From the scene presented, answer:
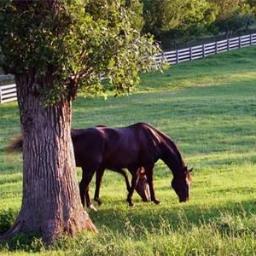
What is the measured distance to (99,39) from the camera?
10.6 meters

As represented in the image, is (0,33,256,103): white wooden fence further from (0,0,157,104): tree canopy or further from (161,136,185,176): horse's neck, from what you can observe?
(0,0,157,104): tree canopy

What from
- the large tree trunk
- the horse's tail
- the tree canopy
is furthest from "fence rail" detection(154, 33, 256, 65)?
the tree canopy

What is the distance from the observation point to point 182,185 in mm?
14719

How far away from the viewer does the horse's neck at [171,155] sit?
1488 cm

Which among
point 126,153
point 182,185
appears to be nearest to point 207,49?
point 182,185

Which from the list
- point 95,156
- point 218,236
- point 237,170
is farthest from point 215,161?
point 218,236

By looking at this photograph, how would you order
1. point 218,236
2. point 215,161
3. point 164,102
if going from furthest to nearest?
point 164,102
point 215,161
point 218,236

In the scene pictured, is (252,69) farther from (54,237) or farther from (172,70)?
(54,237)

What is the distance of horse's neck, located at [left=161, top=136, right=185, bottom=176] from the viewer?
14883 millimetres

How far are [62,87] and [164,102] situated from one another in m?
24.5

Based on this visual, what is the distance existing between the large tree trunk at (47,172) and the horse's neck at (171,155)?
3412 millimetres

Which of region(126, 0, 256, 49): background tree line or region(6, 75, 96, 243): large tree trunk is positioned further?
region(126, 0, 256, 49): background tree line

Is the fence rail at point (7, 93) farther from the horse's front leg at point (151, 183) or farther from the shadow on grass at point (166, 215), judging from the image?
the shadow on grass at point (166, 215)

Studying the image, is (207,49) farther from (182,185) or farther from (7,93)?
(182,185)
